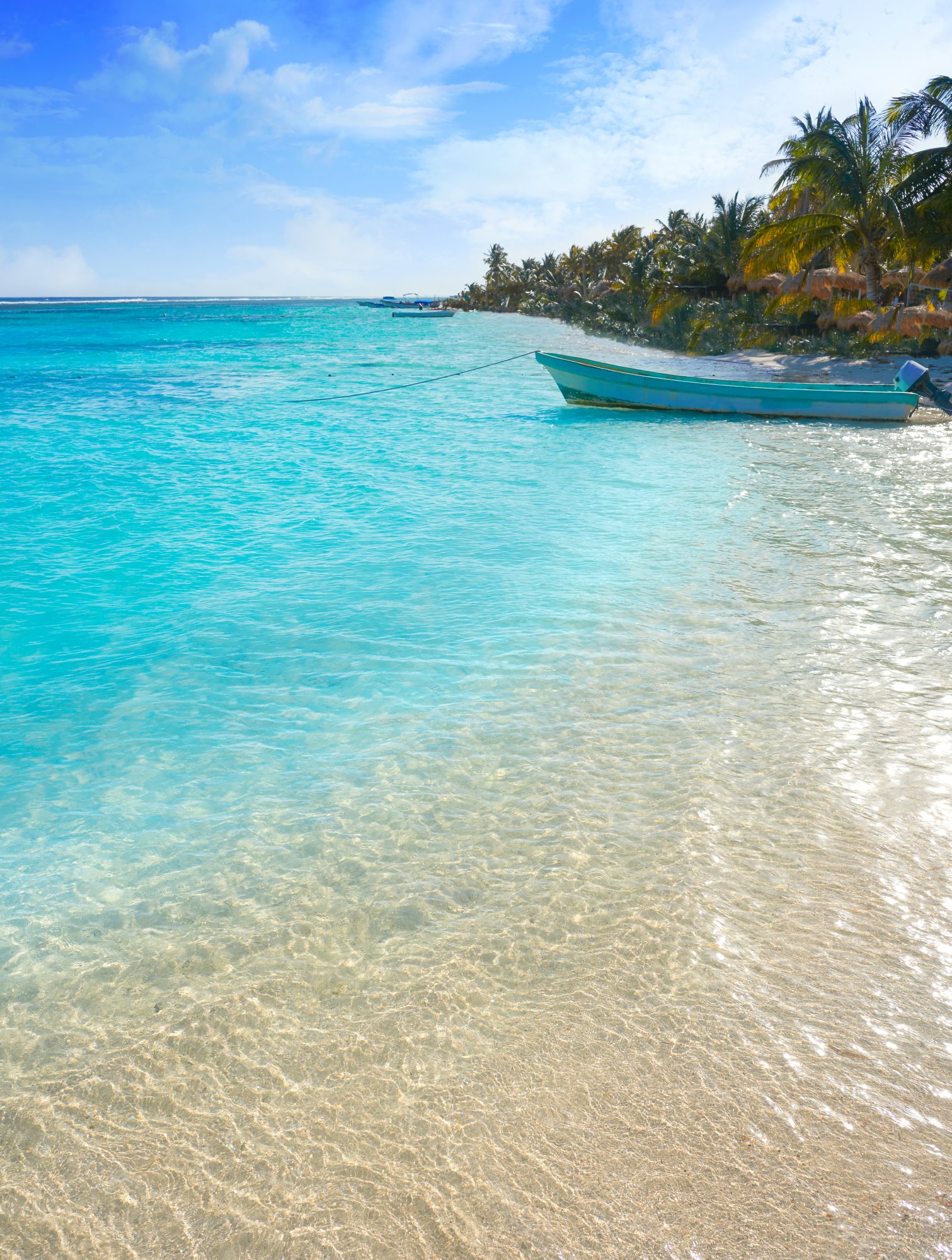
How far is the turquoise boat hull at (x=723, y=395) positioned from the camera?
56.6ft

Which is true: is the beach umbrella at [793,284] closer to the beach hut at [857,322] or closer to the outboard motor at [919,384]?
the beach hut at [857,322]

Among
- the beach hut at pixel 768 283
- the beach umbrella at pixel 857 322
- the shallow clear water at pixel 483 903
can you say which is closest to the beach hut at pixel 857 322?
the beach umbrella at pixel 857 322

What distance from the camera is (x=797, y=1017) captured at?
9.05ft

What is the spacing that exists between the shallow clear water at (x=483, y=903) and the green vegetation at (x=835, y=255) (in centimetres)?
1924

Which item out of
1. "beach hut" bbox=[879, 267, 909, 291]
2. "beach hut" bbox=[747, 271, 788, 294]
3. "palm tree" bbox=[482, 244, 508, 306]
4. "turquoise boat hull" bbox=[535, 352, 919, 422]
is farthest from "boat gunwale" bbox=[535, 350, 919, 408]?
"palm tree" bbox=[482, 244, 508, 306]

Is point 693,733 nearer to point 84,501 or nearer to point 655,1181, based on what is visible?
point 655,1181

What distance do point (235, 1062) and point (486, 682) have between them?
3379 mm

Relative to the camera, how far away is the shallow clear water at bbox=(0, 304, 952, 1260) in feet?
7.36

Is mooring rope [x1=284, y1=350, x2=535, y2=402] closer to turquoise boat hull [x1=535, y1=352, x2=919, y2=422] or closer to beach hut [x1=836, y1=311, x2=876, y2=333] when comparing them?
turquoise boat hull [x1=535, y1=352, x2=919, y2=422]

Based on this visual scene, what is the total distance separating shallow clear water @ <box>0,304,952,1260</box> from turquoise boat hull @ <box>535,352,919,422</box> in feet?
31.3

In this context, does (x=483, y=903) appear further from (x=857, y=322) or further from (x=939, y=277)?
(x=939, y=277)

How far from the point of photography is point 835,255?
90.0ft

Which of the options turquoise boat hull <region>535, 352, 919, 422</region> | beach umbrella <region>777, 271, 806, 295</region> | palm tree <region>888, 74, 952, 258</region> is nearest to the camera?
turquoise boat hull <region>535, 352, 919, 422</region>

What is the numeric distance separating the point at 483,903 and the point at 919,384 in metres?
18.8
